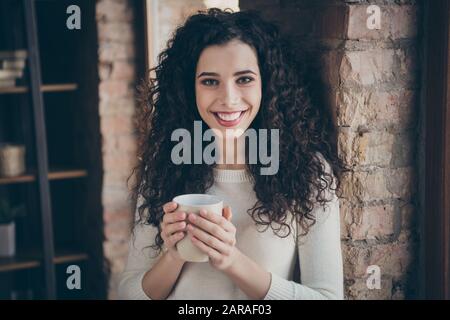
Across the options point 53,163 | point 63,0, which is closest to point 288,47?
point 63,0

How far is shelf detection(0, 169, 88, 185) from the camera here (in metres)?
2.36

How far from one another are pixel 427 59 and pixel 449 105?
0.11 metres

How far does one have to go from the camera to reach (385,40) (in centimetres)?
126

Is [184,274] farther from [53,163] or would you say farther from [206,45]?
[53,163]

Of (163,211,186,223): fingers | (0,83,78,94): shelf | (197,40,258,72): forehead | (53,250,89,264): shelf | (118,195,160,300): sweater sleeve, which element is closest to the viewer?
(163,211,186,223): fingers

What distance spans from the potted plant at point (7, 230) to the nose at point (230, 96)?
1.49 meters

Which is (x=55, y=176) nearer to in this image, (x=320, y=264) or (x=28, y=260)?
(x=28, y=260)

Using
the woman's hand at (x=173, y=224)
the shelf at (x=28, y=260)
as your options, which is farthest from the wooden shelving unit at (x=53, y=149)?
the woman's hand at (x=173, y=224)

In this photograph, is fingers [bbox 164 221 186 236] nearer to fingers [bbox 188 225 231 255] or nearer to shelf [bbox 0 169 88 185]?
fingers [bbox 188 225 231 255]

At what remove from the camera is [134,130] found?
244 centimetres

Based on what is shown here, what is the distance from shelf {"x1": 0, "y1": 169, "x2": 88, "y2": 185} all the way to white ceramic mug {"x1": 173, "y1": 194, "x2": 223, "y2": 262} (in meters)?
1.41

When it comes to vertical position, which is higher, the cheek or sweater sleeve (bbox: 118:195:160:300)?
the cheek

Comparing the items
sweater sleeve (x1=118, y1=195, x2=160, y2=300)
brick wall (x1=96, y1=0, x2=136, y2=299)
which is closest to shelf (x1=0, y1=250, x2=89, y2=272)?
brick wall (x1=96, y1=0, x2=136, y2=299)

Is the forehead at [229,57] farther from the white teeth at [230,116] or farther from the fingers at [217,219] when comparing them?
the fingers at [217,219]
